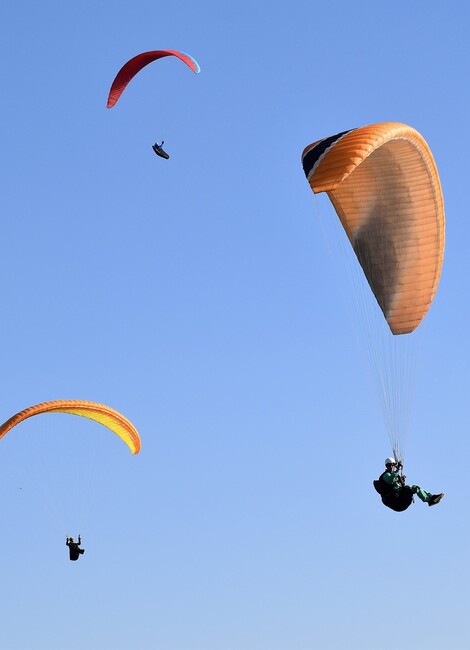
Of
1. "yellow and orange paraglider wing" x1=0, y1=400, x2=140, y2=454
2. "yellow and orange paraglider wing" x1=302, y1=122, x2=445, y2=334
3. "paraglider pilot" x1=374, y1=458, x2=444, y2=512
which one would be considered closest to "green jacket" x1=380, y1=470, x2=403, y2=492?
"paraglider pilot" x1=374, y1=458, x2=444, y2=512

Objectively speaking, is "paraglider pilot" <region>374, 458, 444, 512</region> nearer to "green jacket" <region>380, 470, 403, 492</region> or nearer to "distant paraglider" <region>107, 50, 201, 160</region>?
"green jacket" <region>380, 470, 403, 492</region>

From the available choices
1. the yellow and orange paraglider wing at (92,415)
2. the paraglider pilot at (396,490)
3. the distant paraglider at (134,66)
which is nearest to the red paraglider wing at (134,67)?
the distant paraglider at (134,66)

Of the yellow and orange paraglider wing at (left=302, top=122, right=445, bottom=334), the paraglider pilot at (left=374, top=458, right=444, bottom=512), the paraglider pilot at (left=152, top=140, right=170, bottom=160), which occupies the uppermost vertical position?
the paraglider pilot at (left=152, top=140, right=170, bottom=160)

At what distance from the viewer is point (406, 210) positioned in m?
42.3

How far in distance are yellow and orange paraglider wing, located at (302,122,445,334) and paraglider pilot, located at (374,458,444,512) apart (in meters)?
4.02

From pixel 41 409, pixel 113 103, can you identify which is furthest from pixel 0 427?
pixel 113 103

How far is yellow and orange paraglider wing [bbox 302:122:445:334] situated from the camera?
138 ft

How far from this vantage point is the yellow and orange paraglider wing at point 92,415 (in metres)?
50.3

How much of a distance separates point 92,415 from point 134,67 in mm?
10042

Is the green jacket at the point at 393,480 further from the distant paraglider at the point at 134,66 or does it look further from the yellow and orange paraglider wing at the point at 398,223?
the distant paraglider at the point at 134,66

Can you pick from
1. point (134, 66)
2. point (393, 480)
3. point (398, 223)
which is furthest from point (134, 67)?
point (393, 480)

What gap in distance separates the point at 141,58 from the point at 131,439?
35.0ft

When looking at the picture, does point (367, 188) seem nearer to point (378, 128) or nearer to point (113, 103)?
point (378, 128)

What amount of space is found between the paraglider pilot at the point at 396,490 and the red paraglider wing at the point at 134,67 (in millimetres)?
16188
